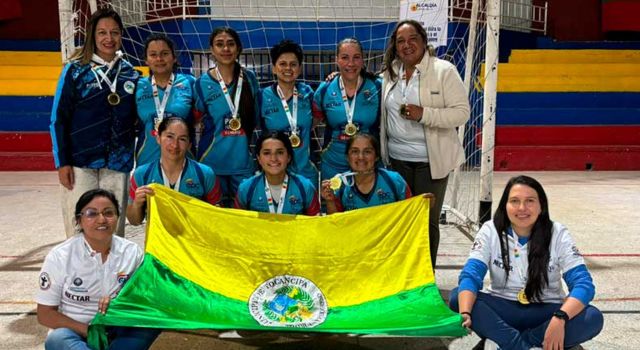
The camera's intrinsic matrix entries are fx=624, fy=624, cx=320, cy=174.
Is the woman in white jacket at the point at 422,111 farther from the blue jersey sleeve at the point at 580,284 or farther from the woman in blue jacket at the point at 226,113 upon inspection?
the blue jersey sleeve at the point at 580,284

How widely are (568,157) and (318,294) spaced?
757cm

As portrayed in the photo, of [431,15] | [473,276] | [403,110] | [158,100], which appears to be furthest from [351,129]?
[431,15]

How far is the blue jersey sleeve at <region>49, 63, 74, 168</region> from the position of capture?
310 centimetres

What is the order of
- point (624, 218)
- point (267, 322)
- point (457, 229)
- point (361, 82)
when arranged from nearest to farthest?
point (267, 322) < point (361, 82) < point (457, 229) < point (624, 218)

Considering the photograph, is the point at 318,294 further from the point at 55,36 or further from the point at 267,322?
the point at 55,36

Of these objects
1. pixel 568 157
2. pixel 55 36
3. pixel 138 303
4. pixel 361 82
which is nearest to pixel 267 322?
pixel 138 303

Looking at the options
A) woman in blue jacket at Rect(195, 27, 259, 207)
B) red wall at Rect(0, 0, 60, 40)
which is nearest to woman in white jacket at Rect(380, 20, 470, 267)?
woman in blue jacket at Rect(195, 27, 259, 207)

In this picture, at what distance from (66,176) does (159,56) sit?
2.50ft

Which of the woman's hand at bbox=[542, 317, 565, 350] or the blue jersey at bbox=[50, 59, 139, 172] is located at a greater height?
the blue jersey at bbox=[50, 59, 139, 172]

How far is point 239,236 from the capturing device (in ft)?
9.46

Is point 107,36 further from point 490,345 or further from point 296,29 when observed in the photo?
point 296,29

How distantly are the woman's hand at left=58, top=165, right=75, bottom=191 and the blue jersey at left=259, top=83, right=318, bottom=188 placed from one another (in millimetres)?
1006

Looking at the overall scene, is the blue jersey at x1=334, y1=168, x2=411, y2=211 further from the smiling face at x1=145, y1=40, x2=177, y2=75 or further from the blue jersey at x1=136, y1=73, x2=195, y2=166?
the smiling face at x1=145, y1=40, x2=177, y2=75

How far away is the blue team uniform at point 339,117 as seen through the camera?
129 inches
